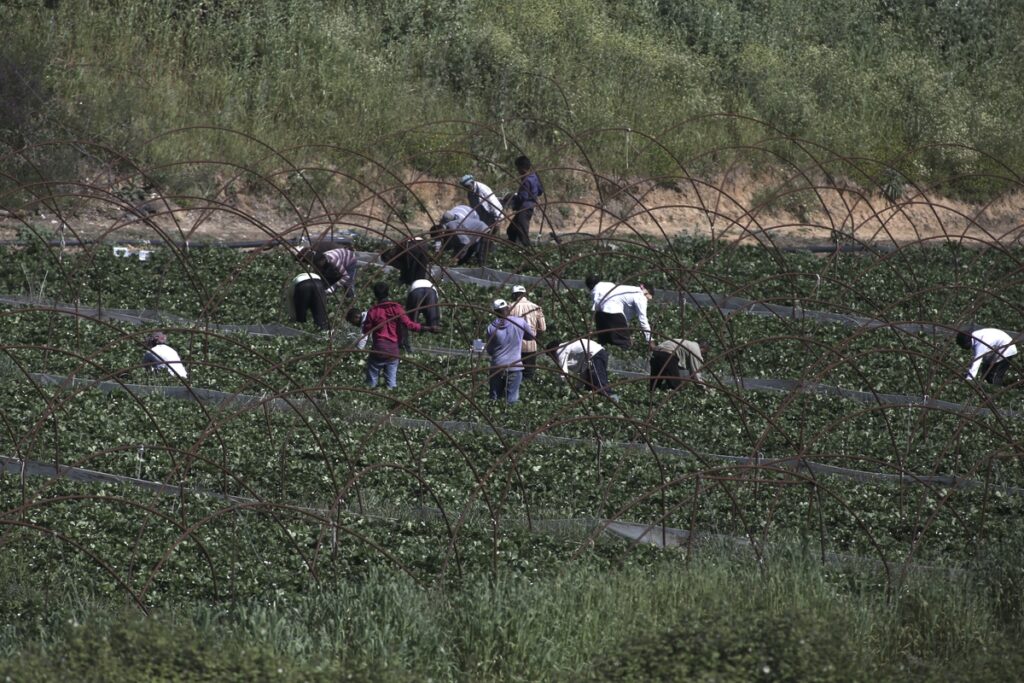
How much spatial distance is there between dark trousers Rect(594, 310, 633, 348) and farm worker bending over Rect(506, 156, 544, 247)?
299 cm

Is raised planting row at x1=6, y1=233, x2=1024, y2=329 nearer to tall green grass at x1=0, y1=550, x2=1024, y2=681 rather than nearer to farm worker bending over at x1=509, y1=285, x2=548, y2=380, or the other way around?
farm worker bending over at x1=509, y1=285, x2=548, y2=380

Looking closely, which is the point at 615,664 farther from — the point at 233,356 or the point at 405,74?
the point at 405,74

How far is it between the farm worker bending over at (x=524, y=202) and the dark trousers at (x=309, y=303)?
3731 millimetres

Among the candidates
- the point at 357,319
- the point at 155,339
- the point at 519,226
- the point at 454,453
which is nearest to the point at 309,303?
the point at 357,319

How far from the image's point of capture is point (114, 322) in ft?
57.4

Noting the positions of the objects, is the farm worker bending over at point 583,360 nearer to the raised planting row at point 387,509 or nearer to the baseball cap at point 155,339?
the raised planting row at point 387,509

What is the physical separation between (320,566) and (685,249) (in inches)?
490

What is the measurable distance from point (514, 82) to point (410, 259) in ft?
32.3

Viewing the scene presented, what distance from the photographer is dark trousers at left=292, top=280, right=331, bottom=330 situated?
58.1 feet

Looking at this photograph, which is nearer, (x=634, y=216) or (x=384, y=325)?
(x=384, y=325)

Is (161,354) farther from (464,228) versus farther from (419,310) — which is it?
(464,228)

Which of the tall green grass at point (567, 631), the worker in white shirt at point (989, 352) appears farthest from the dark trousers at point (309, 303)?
the tall green grass at point (567, 631)

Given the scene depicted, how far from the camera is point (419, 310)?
1773 cm

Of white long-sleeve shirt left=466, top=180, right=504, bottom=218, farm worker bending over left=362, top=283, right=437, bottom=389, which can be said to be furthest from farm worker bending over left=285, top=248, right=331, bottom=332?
white long-sleeve shirt left=466, top=180, right=504, bottom=218
